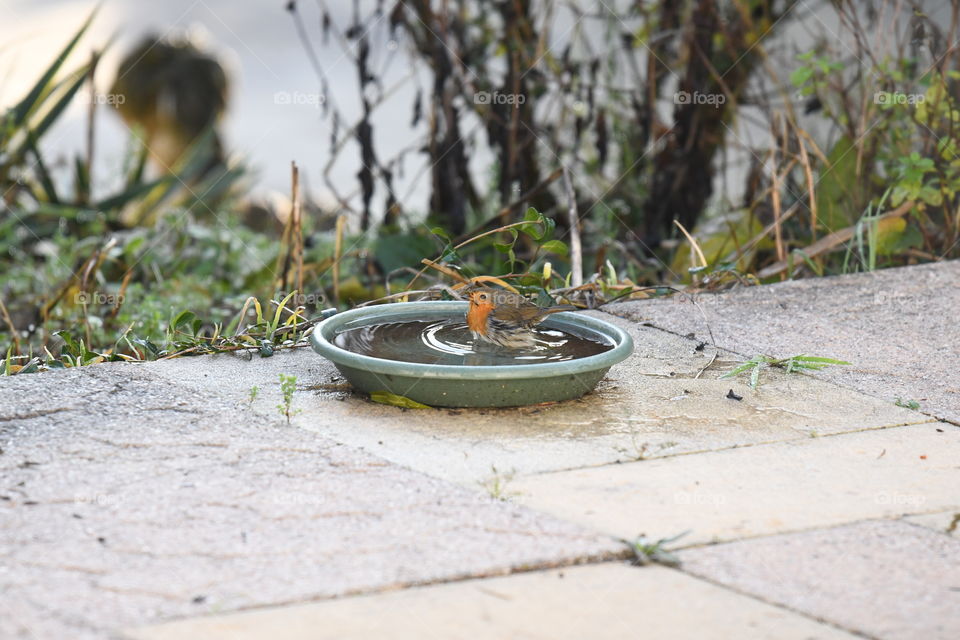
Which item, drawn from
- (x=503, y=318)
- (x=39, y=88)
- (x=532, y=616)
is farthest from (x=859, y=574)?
(x=39, y=88)

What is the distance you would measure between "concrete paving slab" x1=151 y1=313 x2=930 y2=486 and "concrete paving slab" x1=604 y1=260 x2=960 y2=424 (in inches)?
7.4

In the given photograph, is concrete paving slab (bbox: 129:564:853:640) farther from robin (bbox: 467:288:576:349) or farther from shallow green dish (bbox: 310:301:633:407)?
robin (bbox: 467:288:576:349)

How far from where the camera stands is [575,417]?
232 centimetres

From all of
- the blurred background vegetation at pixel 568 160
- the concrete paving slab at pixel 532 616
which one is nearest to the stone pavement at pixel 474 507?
the concrete paving slab at pixel 532 616

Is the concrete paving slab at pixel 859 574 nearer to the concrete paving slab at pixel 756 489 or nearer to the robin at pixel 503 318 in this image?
the concrete paving slab at pixel 756 489

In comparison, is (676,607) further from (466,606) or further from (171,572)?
(171,572)

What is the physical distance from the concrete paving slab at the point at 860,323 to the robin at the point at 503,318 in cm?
65

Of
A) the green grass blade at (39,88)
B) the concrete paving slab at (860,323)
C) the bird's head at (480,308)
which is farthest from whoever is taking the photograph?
the green grass blade at (39,88)

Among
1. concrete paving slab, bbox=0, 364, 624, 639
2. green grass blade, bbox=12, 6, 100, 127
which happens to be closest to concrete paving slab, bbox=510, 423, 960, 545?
concrete paving slab, bbox=0, 364, 624, 639

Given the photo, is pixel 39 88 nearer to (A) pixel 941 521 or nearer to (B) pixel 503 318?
(B) pixel 503 318

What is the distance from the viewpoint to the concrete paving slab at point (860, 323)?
105 inches

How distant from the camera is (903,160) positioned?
12.7 feet

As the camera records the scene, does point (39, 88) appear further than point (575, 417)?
Yes

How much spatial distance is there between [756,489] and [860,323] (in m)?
1.40
